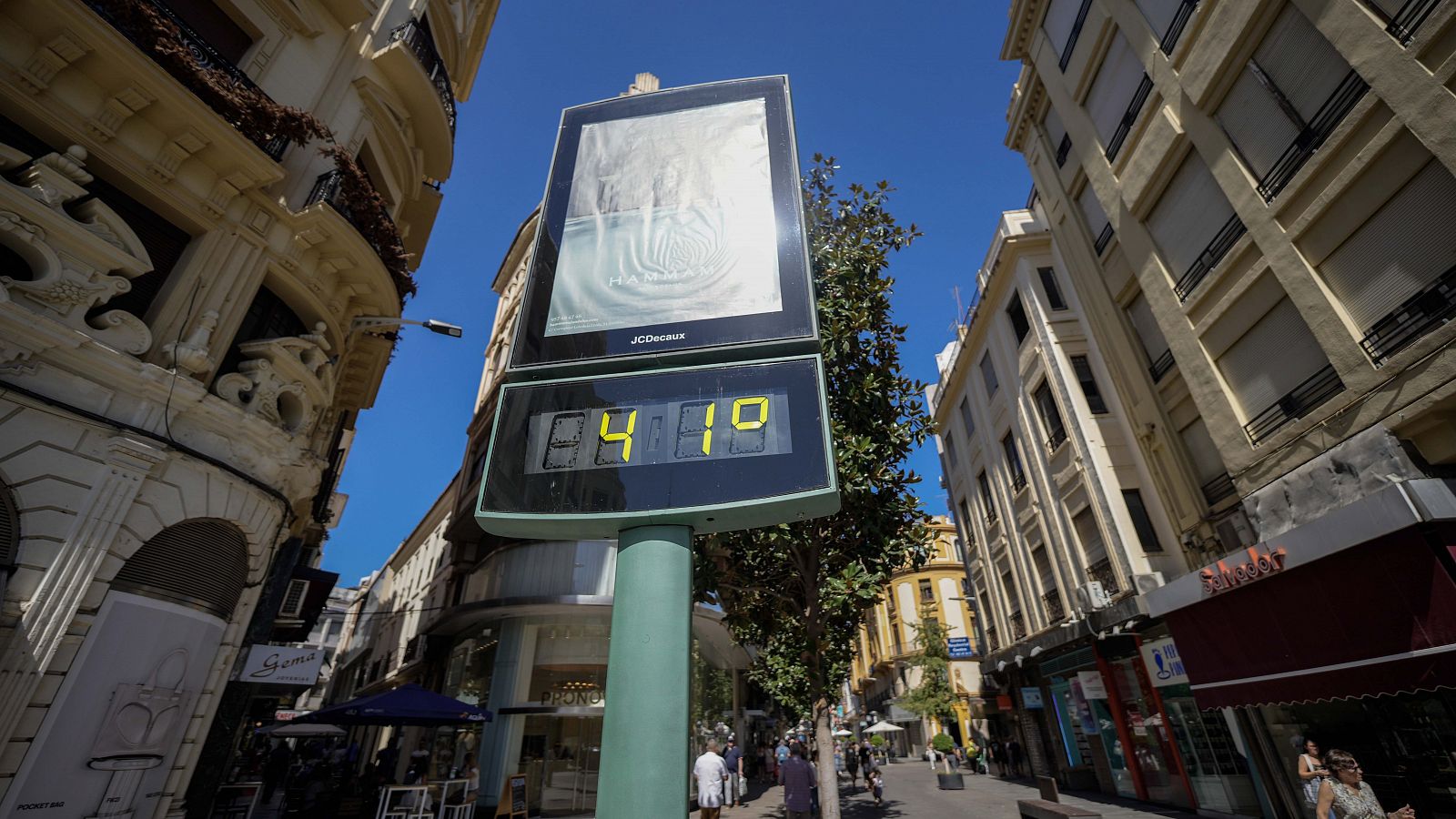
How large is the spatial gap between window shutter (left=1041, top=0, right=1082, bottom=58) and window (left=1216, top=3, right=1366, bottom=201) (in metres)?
6.52

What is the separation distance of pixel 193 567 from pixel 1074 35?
68.4 ft

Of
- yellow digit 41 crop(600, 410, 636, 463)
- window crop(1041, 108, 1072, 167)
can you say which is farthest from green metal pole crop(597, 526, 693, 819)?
window crop(1041, 108, 1072, 167)

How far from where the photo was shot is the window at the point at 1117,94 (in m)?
13.2

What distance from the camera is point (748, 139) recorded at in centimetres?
Answer: 495

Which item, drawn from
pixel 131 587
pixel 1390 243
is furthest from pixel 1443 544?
pixel 131 587

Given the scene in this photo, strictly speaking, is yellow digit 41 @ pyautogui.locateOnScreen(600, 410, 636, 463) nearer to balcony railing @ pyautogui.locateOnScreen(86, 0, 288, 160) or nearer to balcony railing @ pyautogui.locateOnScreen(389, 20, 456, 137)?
balcony railing @ pyautogui.locateOnScreen(86, 0, 288, 160)

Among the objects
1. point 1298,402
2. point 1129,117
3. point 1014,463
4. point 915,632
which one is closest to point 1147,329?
point 1129,117

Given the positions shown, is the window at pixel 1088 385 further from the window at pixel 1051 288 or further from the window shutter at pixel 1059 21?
the window shutter at pixel 1059 21

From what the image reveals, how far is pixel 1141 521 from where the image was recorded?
48.7ft

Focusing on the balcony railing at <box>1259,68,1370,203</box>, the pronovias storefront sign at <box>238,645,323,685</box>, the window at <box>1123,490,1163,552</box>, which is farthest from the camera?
the window at <box>1123,490,1163,552</box>

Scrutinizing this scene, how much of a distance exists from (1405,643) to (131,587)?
14.8 metres

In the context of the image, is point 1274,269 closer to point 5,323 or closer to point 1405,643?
point 1405,643

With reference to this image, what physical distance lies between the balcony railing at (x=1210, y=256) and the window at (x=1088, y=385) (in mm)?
5337

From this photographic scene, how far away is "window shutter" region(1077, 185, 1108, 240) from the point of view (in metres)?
15.2
